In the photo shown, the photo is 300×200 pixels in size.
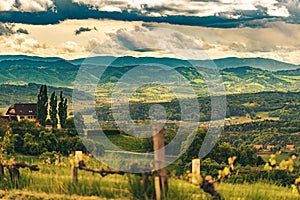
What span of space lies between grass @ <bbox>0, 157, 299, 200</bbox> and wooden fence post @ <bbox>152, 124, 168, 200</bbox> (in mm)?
219

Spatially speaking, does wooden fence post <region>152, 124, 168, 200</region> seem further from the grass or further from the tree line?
the tree line

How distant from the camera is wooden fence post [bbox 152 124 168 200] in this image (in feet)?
36.9

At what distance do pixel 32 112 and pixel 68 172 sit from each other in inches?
2371

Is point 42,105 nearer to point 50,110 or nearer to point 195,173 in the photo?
point 50,110

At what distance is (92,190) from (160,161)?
2.19 m

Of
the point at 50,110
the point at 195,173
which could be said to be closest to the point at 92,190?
the point at 195,173

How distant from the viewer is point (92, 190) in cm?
1291

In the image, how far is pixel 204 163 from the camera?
21.0 m

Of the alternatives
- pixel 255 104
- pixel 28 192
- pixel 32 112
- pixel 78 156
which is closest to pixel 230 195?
pixel 78 156

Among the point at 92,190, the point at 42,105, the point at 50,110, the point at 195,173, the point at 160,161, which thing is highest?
the point at 160,161

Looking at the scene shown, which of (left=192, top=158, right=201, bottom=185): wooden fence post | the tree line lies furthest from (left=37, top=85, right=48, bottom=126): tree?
(left=192, top=158, right=201, bottom=185): wooden fence post

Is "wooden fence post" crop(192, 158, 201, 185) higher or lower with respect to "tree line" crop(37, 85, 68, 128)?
higher

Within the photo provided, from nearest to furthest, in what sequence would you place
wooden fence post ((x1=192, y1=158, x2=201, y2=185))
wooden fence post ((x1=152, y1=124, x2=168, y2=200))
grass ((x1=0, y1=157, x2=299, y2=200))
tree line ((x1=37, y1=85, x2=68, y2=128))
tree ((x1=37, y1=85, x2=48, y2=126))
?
wooden fence post ((x1=192, y1=158, x2=201, y2=185)) → wooden fence post ((x1=152, y1=124, x2=168, y2=200)) → grass ((x1=0, y1=157, x2=299, y2=200)) → tree line ((x1=37, y1=85, x2=68, y2=128)) → tree ((x1=37, y1=85, x2=48, y2=126))

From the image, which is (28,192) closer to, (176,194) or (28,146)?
(176,194)
